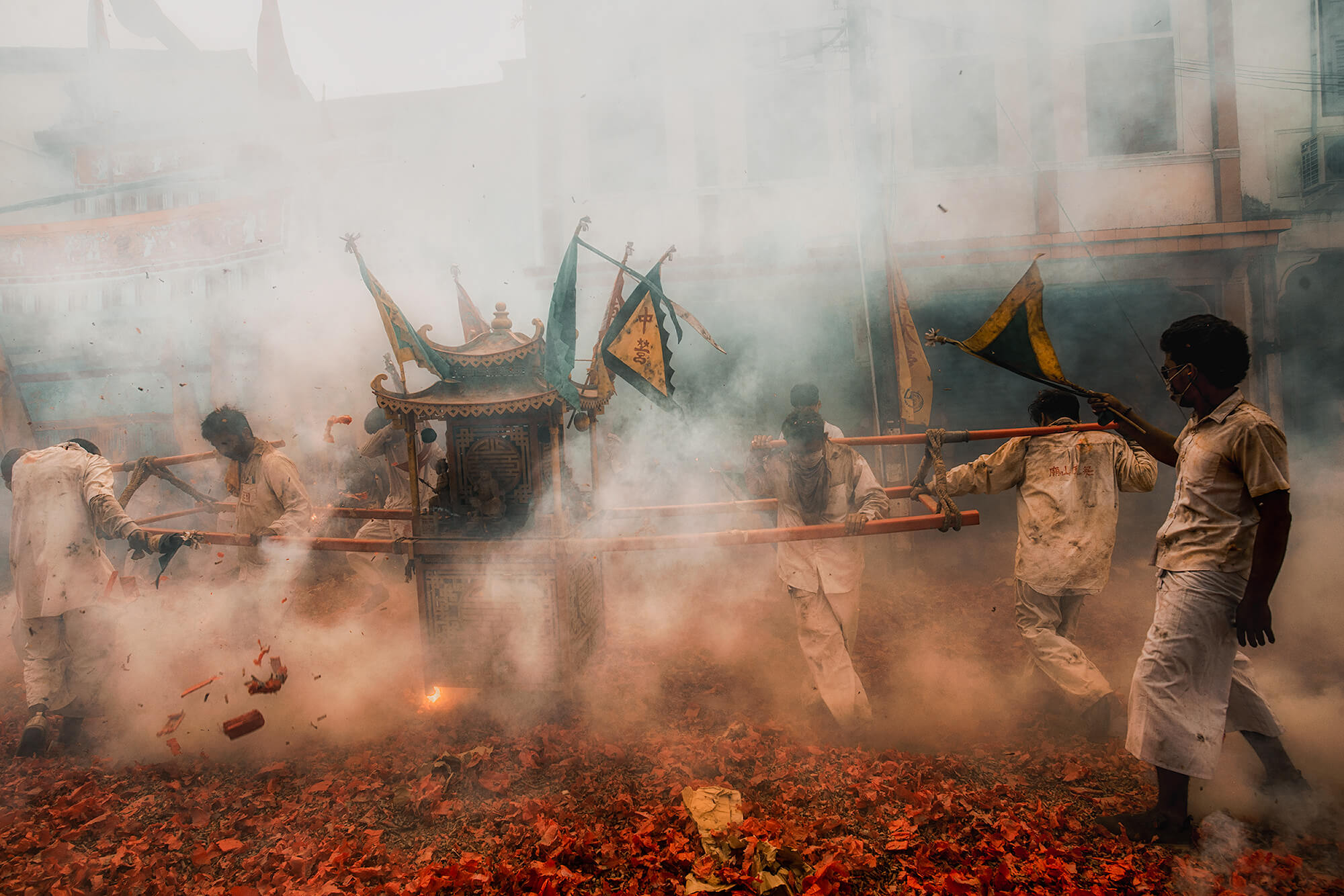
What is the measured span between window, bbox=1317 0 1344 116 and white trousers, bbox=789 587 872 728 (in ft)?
38.2

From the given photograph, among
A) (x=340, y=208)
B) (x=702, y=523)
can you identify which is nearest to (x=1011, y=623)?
(x=702, y=523)

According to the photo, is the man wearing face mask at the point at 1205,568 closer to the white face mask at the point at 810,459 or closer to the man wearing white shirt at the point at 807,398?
the white face mask at the point at 810,459

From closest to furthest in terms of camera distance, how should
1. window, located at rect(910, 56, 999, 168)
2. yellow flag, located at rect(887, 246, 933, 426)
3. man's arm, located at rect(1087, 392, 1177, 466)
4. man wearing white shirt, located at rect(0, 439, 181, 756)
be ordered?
man's arm, located at rect(1087, 392, 1177, 466), man wearing white shirt, located at rect(0, 439, 181, 756), yellow flag, located at rect(887, 246, 933, 426), window, located at rect(910, 56, 999, 168)

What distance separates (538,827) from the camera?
3.23 metres

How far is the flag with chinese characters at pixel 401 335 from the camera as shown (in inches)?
175

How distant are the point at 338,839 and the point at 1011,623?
6427 mm

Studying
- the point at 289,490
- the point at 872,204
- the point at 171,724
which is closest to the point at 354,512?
the point at 289,490

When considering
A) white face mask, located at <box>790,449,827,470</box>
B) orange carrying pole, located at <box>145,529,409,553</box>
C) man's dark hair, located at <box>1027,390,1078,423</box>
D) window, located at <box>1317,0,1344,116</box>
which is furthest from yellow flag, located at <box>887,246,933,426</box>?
window, located at <box>1317,0,1344,116</box>

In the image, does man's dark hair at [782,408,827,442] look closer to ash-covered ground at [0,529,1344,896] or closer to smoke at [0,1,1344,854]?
ash-covered ground at [0,529,1344,896]

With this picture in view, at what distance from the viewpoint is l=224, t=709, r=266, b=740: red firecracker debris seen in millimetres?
4000

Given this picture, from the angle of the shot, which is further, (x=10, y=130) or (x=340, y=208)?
(x=340, y=208)

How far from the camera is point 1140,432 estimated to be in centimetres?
352

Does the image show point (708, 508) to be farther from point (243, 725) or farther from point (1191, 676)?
point (243, 725)

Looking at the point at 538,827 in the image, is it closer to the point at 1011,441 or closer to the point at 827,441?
the point at 827,441
